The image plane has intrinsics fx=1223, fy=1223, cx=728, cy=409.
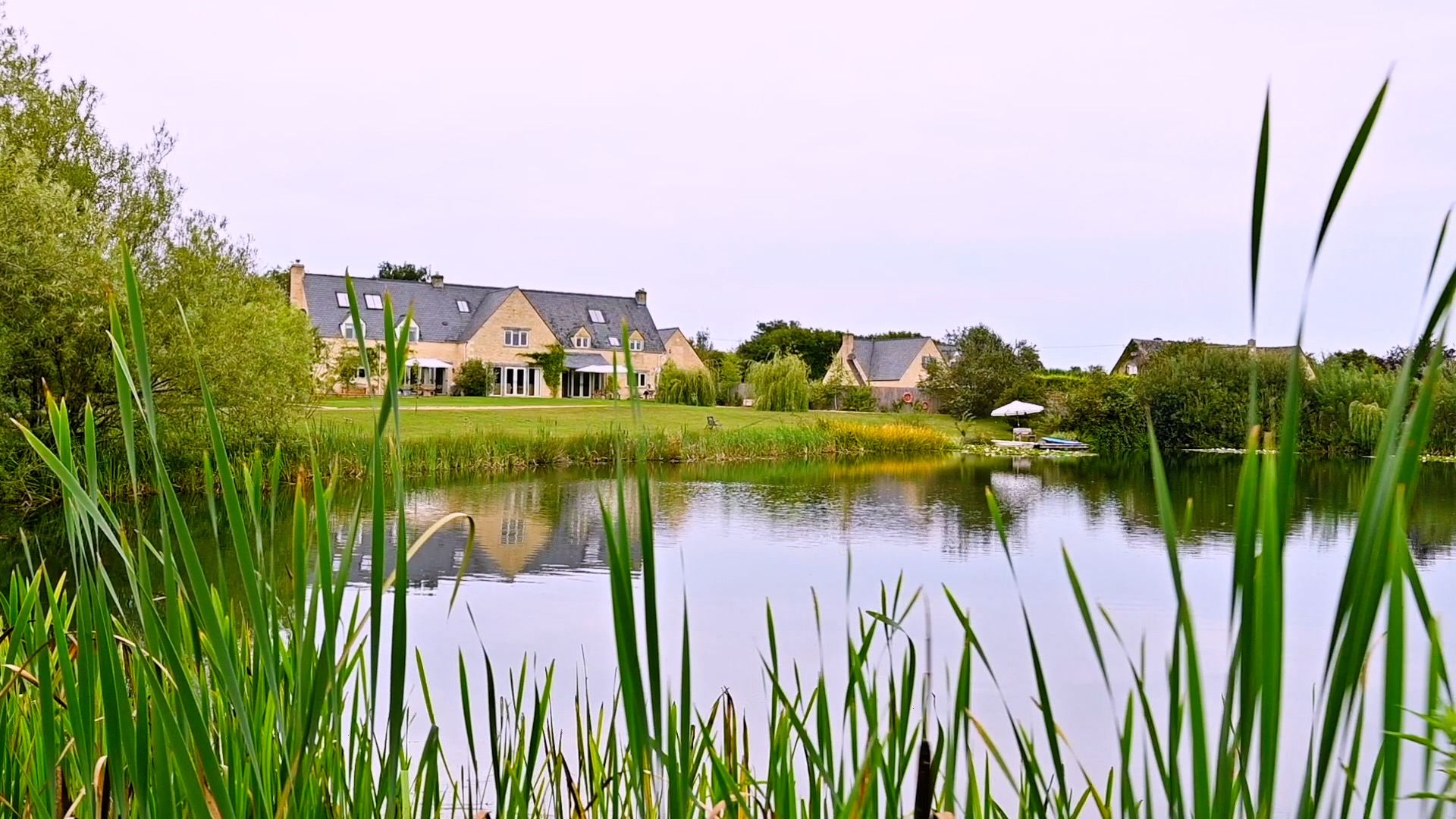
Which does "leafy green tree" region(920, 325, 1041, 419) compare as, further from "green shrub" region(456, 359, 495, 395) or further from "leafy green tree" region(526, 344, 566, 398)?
"green shrub" region(456, 359, 495, 395)

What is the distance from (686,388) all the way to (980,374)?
31.2 ft

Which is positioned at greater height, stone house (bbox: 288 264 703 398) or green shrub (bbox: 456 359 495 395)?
stone house (bbox: 288 264 703 398)

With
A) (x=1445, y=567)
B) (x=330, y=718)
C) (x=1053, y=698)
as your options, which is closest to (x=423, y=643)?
(x=1053, y=698)

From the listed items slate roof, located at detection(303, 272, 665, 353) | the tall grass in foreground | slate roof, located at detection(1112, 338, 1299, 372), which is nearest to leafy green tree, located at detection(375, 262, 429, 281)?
slate roof, located at detection(303, 272, 665, 353)

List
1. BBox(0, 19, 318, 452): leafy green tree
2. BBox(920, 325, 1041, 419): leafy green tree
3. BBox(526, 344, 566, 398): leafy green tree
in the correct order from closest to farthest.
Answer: BBox(0, 19, 318, 452): leafy green tree, BBox(920, 325, 1041, 419): leafy green tree, BBox(526, 344, 566, 398): leafy green tree

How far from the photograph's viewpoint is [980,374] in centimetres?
3722

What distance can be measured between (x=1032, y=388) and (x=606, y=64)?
2618 centimetres

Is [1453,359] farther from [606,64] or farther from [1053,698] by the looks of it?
[1053,698]

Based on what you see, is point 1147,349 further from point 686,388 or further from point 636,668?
point 636,668

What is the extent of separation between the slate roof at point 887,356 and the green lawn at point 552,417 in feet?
49.2

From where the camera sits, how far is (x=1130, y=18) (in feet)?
7.91

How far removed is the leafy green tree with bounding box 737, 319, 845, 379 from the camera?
61.1m

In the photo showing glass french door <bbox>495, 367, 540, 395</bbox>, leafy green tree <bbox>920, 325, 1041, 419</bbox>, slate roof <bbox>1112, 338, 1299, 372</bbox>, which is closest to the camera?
slate roof <bbox>1112, 338, 1299, 372</bbox>

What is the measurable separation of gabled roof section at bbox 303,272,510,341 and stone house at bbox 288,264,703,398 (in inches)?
1.1
